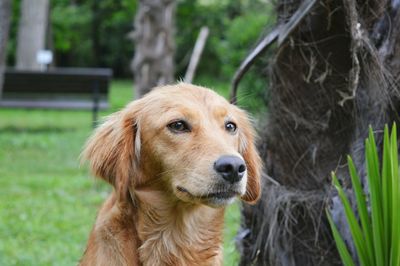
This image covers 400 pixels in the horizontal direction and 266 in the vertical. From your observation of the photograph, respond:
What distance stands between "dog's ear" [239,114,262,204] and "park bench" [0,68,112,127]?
37.0 feet

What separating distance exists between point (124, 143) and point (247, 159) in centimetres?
78

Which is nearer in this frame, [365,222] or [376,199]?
[376,199]

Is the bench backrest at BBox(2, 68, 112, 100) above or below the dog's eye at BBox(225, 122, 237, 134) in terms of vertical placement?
below

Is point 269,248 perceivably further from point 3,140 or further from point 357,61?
point 3,140

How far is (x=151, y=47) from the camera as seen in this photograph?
9.40 metres

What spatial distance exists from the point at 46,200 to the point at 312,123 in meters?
4.71

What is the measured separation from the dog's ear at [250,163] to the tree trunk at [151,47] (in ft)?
16.5

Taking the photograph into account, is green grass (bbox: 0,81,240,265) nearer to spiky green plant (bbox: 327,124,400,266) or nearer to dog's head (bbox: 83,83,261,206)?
dog's head (bbox: 83,83,261,206)

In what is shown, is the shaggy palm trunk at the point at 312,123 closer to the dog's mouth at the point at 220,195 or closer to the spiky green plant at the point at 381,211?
the spiky green plant at the point at 381,211

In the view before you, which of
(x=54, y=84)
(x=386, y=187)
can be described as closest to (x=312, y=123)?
(x=386, y=187)

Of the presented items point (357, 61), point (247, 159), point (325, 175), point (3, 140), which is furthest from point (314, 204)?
point (3, 140)

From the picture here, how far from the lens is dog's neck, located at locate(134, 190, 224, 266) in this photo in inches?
156

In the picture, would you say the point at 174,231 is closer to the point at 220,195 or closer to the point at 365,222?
the point at 220,195

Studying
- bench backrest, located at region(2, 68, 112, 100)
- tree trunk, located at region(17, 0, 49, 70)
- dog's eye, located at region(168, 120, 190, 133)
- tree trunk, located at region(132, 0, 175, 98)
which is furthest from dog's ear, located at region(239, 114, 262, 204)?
tree trunk, located at region(17, 0, 49, 70)
